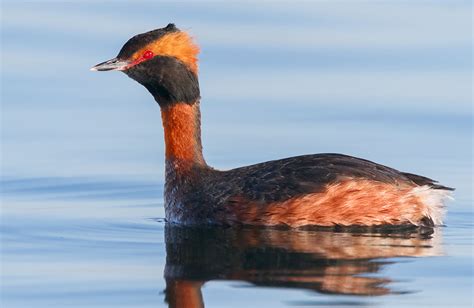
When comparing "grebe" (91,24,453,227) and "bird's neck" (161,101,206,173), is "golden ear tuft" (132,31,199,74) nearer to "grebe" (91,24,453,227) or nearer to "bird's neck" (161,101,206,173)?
"grebe" (91,24,453,227)

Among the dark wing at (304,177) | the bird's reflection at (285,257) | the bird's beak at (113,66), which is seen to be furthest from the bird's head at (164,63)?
the bird's reflection at (285,257)

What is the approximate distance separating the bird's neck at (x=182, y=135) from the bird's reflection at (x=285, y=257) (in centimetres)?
81

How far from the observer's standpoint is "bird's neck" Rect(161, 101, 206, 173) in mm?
13820

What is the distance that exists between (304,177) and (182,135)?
1.46 metres

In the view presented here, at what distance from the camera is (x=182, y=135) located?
13.9m

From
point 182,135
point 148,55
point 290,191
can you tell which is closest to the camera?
point 290,191

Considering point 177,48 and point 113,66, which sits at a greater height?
point 177,48

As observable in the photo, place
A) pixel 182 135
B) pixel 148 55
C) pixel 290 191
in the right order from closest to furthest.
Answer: pixel 290 191, pixel 148 55, pixel 182 135

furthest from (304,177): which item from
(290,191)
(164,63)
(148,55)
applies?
(148,55)

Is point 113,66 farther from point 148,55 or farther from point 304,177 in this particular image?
point 304,177

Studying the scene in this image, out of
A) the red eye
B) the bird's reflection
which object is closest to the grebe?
the red eye

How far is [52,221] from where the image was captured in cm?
1323

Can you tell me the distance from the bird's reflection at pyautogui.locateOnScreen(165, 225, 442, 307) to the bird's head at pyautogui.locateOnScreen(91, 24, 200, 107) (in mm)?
1300

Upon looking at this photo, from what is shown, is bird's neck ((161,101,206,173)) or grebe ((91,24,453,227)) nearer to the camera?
grebe ((91,24,453,227))
